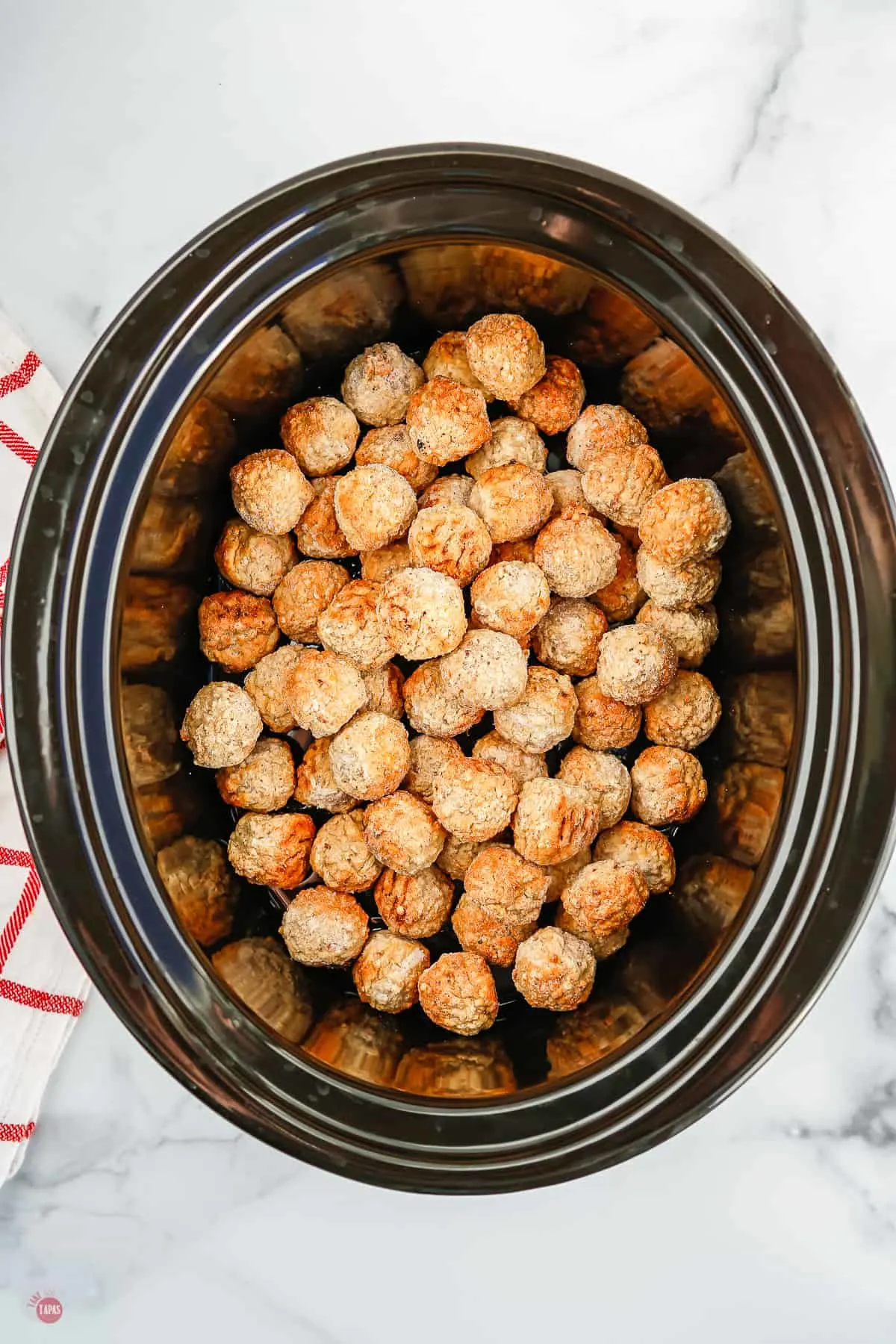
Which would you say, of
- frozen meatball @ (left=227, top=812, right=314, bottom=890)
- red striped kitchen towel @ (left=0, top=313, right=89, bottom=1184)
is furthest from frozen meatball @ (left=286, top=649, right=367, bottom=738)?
red striped kitchen towel @ (left=0, top=313, right=89, bottom=1184)

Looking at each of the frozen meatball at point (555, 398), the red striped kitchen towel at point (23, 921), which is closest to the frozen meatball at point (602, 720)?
the frozen meatball at point (555, 398)

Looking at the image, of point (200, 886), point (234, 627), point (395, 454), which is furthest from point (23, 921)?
point (395, 454)

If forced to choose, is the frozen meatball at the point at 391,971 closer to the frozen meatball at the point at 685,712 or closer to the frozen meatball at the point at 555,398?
the frozen meatball at the point at 685,712

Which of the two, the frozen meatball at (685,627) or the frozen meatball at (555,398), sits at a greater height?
the frozen meatball at (555,398)

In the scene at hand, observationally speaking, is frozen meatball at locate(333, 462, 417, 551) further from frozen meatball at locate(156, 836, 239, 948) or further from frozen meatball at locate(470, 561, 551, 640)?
frozen meatball at locate(156, 836, 239, 948)

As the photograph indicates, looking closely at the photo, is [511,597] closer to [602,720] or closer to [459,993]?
[602,720]

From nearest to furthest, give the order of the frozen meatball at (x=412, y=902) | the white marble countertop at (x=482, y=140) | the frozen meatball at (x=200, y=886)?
the frozen meatball at (x=200, y=886), the frozen meatball at (x=412, y=902), the white marble countertop at (x=482, y=140)

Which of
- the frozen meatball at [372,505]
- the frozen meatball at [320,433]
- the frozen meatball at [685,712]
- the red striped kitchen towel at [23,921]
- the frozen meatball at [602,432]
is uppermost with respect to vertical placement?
the frozen meatball at [602,432]
